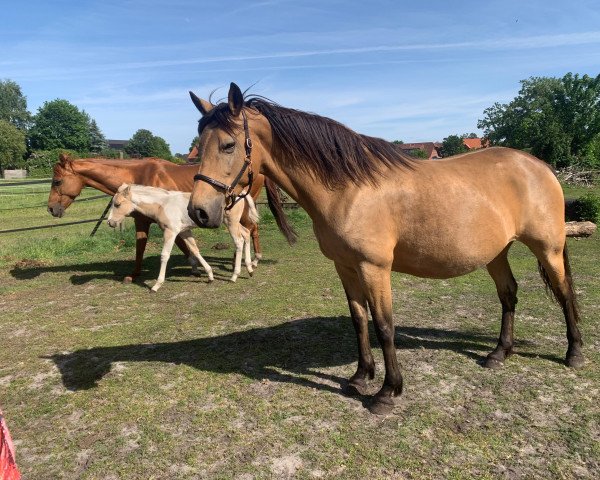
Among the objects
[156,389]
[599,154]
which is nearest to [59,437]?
[156,389]

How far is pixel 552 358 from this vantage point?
12.2ft

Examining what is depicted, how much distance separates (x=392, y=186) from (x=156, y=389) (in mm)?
2564

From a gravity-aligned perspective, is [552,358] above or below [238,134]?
below

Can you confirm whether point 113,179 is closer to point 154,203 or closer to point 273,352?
point 154,203

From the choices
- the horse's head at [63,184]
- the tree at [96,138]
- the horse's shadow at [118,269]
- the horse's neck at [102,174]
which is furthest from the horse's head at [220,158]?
the tree at [96,138]

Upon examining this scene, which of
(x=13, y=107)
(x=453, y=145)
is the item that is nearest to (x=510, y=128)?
(x=453, y=145)

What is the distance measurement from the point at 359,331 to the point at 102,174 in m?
5.91

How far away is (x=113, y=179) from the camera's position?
7.29m

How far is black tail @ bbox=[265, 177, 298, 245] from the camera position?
6297 millimetres

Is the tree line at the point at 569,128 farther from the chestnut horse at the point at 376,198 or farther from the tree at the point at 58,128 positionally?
the tree at the point at 58,128

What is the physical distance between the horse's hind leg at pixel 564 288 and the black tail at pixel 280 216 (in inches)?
137

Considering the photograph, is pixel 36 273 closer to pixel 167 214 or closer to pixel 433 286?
pixel 167 214

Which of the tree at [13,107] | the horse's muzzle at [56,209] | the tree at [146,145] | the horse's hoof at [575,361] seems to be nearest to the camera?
the horse's hoof at [575,361]

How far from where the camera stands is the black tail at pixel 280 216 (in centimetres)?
630
